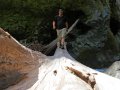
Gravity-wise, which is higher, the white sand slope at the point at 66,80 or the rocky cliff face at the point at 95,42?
the white sand slope at the point at 66,80

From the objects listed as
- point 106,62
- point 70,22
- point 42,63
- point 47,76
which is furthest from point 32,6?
point 47,76

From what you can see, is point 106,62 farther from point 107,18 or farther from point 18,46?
point 18,46

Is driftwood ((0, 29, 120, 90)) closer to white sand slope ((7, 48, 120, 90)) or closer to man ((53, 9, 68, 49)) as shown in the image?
white sand slope ((7, 48, 120, 90))

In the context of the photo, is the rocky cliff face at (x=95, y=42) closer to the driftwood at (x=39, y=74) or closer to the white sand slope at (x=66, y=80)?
the driftwood at (x=39, y=74)

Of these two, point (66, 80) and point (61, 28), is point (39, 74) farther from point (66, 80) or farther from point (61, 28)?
point (61, 28)

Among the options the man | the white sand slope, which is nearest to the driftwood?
the white sand slope

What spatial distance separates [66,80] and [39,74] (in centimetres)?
84

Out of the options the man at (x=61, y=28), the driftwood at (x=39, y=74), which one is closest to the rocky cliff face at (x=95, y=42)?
the man at (x=61, y=28)

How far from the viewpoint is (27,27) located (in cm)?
1166

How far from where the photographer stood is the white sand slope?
15.3ft

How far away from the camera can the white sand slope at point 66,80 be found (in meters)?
4.65

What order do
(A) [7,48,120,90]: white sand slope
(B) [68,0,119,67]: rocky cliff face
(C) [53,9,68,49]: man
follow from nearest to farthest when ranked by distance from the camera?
1. (A) [7,48,120,90]: white sand slope
2. (C) [53,9,68,49]: man
3. (B) [68,0,119,67]: rocky cliff face

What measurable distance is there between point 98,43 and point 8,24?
3852 mm

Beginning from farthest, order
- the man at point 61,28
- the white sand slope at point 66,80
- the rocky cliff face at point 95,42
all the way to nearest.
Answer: the rocky cliff face at point 95,42
the man at point 61,28
the white sand slope at point 66,80
